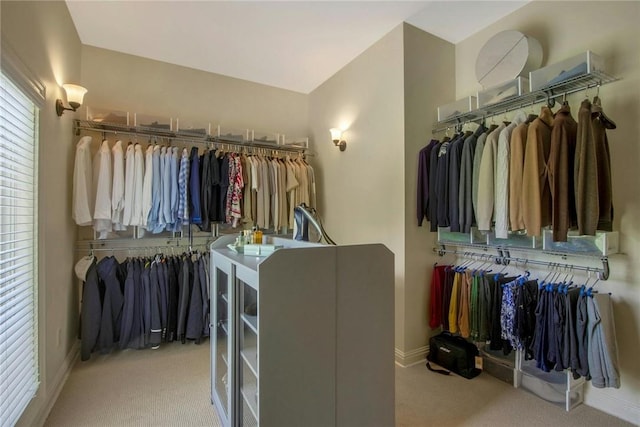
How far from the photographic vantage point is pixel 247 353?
146cm

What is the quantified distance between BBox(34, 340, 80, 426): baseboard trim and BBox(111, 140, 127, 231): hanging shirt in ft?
3.67

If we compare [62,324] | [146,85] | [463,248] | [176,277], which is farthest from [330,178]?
[62,324]

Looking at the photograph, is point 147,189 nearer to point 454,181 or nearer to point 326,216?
point 326,216

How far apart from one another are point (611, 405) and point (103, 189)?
13.4 ft

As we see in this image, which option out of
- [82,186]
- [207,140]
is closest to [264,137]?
[207,140]

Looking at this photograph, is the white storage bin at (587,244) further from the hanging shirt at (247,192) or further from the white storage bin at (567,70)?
the hanging shirt at (247,192)

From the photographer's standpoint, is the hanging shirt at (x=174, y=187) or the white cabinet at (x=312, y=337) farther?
the hanging shirt at (x=174, y=187)

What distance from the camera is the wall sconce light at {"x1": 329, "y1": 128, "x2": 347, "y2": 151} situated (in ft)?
11.1

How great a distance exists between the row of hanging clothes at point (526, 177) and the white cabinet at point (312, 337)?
3.81ft

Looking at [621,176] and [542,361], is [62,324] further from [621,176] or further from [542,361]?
[621,176]

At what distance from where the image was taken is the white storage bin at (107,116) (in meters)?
2.78

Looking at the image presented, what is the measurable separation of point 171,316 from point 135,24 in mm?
2673

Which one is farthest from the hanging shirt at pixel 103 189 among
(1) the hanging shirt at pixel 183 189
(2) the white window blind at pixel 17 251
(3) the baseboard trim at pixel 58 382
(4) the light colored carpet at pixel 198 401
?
(4) the light colored carpet at pixel 198 401

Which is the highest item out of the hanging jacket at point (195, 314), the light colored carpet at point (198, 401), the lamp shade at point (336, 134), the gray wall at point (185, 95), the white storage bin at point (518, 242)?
the gray wall at point (185, 95)
